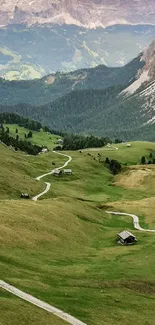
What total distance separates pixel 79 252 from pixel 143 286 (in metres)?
20.7

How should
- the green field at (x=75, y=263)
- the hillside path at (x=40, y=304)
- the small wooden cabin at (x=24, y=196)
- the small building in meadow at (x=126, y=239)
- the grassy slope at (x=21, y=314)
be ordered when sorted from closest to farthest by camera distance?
the grassy slope at (x=21, y=314)
the hillside path at (x=40, y=304)
the green field at (x=75, y=263)
the small building in meadow at (x=126, y=239)
the small wooden cabin at (x=24, y=196)

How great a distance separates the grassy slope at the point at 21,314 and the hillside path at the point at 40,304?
1.18 meters

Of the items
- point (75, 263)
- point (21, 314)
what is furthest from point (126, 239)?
point (21, 314)

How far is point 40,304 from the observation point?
177 ft

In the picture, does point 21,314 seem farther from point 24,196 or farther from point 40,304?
point 24,196

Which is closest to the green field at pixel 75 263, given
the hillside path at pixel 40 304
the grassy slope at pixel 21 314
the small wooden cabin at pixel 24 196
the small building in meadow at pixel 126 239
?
the grassy slope at pixel 21 314

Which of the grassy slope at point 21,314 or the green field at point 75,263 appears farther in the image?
the green field at point 75,263

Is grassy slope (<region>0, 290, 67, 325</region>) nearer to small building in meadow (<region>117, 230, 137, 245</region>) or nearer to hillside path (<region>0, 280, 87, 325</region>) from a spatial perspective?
hillside path (<region>0, 280, 87, 325</region>)

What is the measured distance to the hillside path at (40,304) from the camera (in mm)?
51875

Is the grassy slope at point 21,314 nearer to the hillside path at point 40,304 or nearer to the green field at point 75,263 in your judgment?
the green field at point 75,263

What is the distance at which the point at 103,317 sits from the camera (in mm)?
55406

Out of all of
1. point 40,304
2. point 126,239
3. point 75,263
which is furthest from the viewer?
point 126,239

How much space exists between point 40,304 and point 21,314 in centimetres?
591

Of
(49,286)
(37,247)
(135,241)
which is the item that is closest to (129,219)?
(135,241)
